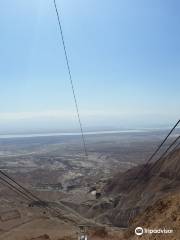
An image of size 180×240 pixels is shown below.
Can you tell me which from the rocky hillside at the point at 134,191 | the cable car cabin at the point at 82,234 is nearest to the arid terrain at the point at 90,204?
the rocky hillside at the point at 134,191

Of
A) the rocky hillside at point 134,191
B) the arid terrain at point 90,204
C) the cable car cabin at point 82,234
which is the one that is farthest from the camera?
the rocky hillside at point 134,191

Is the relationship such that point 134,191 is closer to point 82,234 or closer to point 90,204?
point 90,204

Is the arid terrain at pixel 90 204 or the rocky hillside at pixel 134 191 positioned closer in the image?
the arid terrain at pixel 90 204

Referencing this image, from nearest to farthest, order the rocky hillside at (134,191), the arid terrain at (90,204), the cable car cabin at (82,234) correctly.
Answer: the cable car cabin at (82,234)
the arid terrain at (90,204)
the rocky hillside at (134,191)

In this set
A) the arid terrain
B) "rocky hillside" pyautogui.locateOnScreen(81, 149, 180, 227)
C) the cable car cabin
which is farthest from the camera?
"rocky hillside" pyautogui.locateOnScreen(81, 149, 180, 227)

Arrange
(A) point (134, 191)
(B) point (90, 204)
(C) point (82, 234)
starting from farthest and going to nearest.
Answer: (B) point (90, 204) < (A) point (134, 191) < (C) point (82, 234)

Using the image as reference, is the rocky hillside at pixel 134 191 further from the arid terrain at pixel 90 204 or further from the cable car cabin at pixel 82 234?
the cable car cabin at pixel 82 234

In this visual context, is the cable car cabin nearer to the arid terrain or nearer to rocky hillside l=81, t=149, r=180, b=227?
the arid terrain

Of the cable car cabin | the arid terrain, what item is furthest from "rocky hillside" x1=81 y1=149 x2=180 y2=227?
the cable car cabin

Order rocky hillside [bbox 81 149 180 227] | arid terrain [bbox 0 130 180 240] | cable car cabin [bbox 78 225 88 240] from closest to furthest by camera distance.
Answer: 1. cable car cabin [bbox 78 225 88 240]
2. arid terrain [bbox 0 130 180 240]
3. rocky hillside [bbox 81 149 180 227]

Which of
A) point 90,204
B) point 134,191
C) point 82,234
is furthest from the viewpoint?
point 90,204

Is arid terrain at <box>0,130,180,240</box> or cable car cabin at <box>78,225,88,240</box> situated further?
arid terrain at <box>0,130,180,240</box>

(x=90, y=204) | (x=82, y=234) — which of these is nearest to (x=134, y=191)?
(x=90, y=204)
